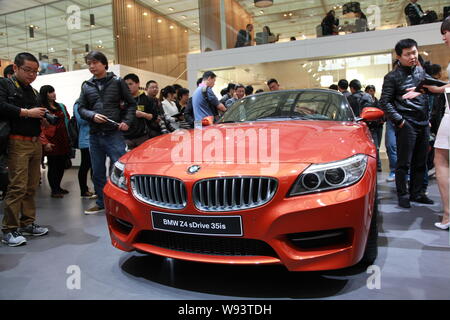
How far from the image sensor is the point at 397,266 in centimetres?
228

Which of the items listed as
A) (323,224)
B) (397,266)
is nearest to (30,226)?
(323,224)

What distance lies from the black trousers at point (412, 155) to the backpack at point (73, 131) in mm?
4147

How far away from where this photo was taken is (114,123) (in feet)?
12.4

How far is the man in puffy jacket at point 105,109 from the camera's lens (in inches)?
148

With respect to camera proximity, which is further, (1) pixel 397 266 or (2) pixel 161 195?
(1) pixel 397 266

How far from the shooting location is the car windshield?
2.81 meters

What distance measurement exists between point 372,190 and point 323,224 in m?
0.39

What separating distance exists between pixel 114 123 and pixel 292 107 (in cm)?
189
